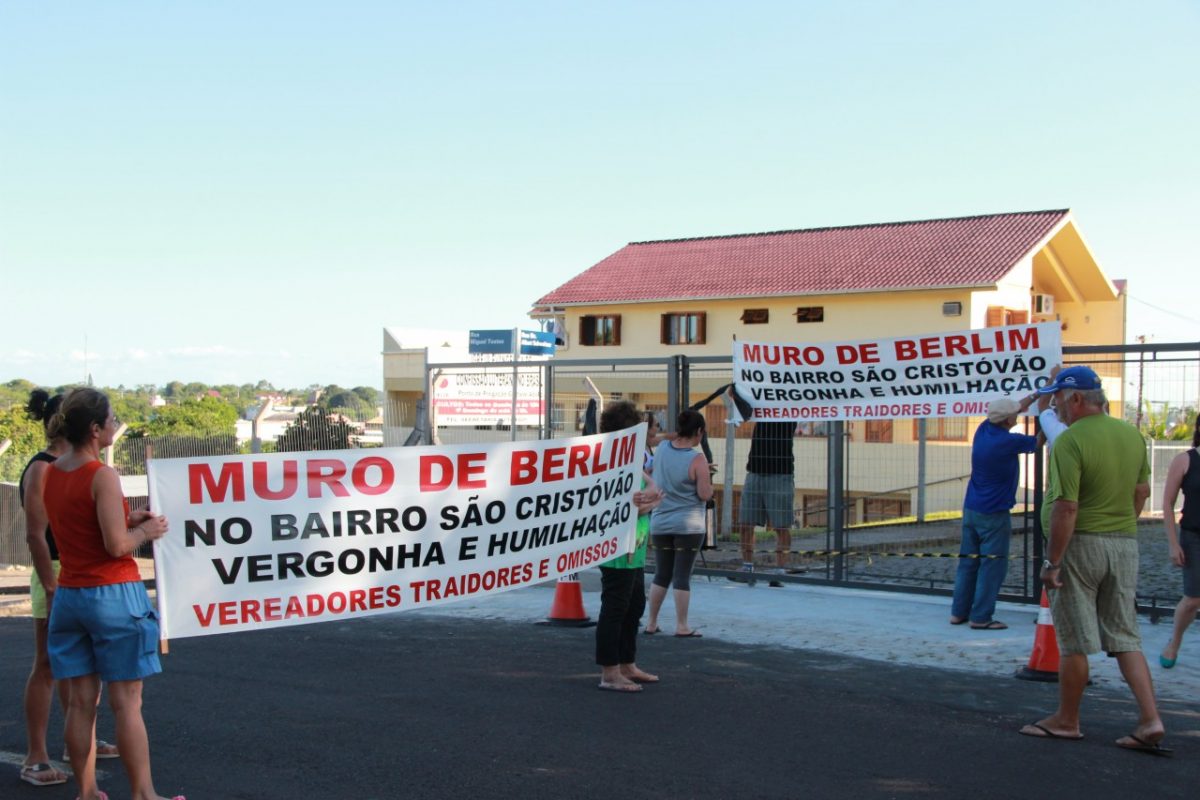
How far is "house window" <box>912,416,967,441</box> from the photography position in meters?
11.3

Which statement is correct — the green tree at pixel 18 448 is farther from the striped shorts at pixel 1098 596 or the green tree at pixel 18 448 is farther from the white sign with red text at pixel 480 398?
the striped shorts at pixel 1098 596

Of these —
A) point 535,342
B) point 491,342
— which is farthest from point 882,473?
point 491,342

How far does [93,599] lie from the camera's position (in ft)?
15.3

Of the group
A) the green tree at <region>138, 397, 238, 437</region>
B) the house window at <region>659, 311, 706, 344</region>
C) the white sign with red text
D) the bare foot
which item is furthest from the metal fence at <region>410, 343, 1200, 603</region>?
the green tree at <region>138, 397, 238, 437</region>

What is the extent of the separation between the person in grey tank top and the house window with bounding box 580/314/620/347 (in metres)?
35.0

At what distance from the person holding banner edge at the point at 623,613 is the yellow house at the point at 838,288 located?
81.7 ft

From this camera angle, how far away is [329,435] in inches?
1019

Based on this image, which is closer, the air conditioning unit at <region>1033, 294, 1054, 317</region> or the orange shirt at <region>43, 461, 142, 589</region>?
the orange shirt at <region>43, 461, 142, 589</region>

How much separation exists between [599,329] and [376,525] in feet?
127

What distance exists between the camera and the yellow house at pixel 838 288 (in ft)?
119

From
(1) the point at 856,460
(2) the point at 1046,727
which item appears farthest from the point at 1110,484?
(1) the point at 856,460

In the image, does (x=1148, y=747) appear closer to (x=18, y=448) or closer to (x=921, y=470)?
(x=921, y=470)

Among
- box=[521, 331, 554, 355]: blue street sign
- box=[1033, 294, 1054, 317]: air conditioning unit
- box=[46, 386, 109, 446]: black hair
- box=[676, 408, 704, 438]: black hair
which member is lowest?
box=[676, 408, 704, 438]: black hair

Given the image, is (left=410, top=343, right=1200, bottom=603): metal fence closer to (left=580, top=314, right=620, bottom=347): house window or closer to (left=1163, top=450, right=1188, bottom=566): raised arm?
(left=1163, top=450, right=1188, bottom=566): raised arm
